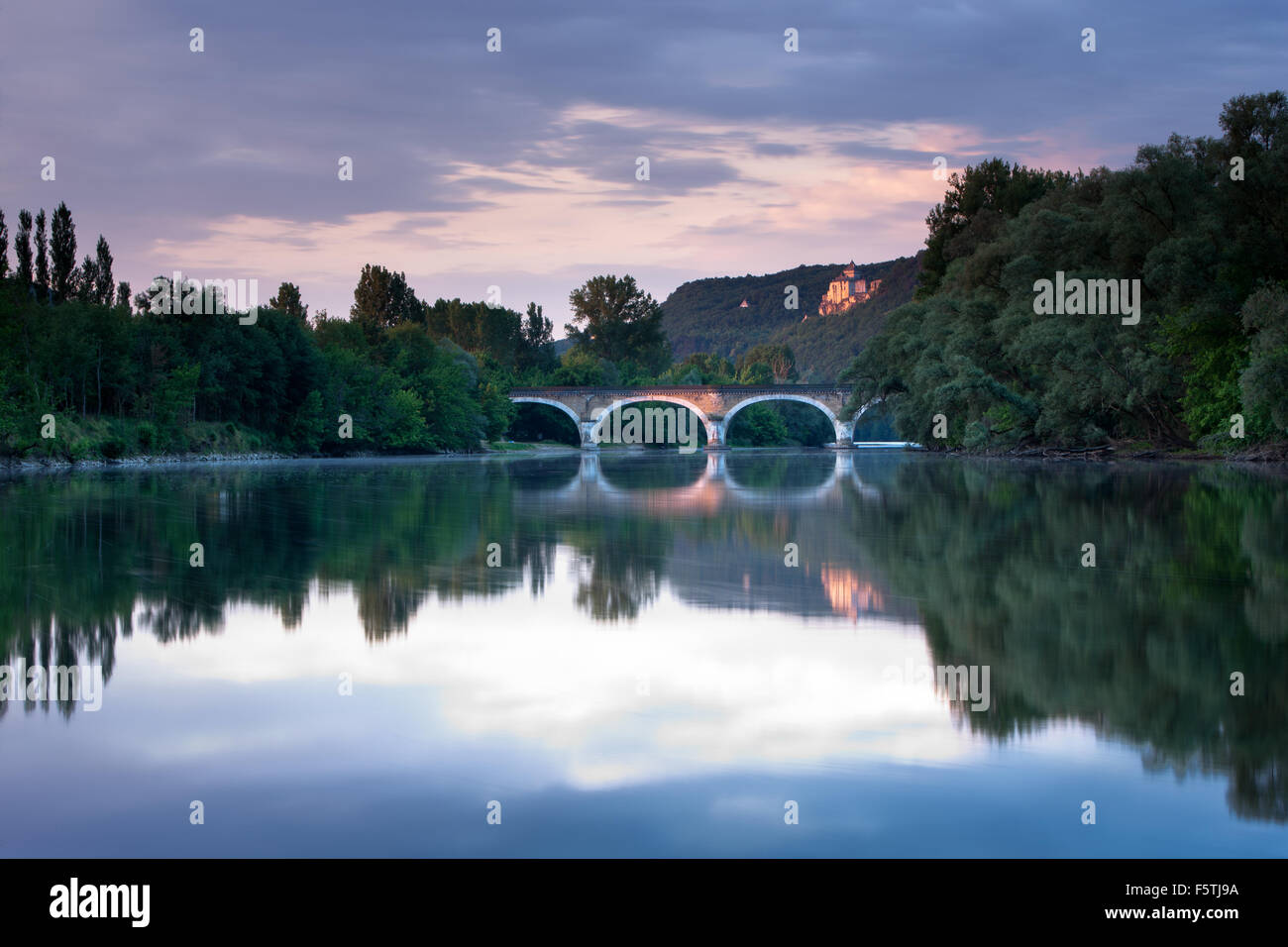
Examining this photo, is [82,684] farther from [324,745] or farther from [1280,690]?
[1280,690]

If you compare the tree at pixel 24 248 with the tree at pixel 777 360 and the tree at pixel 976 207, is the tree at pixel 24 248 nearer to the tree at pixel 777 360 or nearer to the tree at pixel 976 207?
the tree at pixel 976 207

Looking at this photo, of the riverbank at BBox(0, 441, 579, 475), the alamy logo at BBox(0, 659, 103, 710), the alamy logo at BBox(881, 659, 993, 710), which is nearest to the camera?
the alamy logo at BBox(881, 659, 993, 710)

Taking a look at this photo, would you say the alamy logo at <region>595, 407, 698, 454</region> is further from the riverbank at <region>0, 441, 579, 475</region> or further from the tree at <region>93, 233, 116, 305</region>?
the tree at <region>93, 233, 116, 305</region>

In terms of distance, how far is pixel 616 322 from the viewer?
154125mm

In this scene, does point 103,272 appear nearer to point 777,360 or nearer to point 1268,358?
point 1268,358

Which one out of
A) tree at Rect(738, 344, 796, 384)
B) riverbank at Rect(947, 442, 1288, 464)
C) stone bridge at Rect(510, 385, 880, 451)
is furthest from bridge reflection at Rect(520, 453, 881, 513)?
tree at Rect(738, 344, 796, 384)

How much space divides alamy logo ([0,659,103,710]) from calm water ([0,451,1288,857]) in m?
0.15

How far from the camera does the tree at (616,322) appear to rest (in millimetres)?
154375
